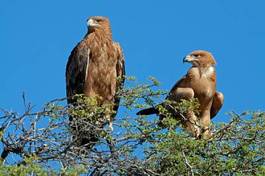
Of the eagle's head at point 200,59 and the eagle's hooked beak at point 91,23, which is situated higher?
the eagle's hooked beak at point 91,23

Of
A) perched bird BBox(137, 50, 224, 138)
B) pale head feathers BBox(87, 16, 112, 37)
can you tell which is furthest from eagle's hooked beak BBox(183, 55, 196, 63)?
pale head feathers BBox(87, 16, 112, 37)

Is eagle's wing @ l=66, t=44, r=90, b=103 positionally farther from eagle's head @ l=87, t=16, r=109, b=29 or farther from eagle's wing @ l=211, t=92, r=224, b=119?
eagle's wing @ l=211, t=92, r=224, b=119

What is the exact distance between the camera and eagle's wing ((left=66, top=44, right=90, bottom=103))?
11.9 m

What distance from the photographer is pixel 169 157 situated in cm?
824

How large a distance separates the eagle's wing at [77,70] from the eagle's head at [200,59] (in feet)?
4.21

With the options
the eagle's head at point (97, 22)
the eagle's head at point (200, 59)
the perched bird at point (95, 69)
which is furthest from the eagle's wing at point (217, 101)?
the eagle's head at point (97, 22)

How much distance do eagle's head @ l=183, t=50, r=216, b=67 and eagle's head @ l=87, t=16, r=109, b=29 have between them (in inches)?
48.7

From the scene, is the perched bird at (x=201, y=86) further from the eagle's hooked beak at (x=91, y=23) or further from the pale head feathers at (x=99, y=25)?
the eagle's hooked beak at (x=91, y=23)

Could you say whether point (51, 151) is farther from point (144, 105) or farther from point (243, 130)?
point (243, 130)

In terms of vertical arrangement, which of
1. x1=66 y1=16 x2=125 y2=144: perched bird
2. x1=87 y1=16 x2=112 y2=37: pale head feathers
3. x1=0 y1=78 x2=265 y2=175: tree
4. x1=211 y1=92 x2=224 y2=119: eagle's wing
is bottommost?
x1=0 y1=78 x2=265 y2=175: tree

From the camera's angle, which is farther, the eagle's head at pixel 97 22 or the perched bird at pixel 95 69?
the eagle's head at pixel 97 22

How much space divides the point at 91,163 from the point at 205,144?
135cm

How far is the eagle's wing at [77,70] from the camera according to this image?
11.9m

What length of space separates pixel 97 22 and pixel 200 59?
4.90ft
